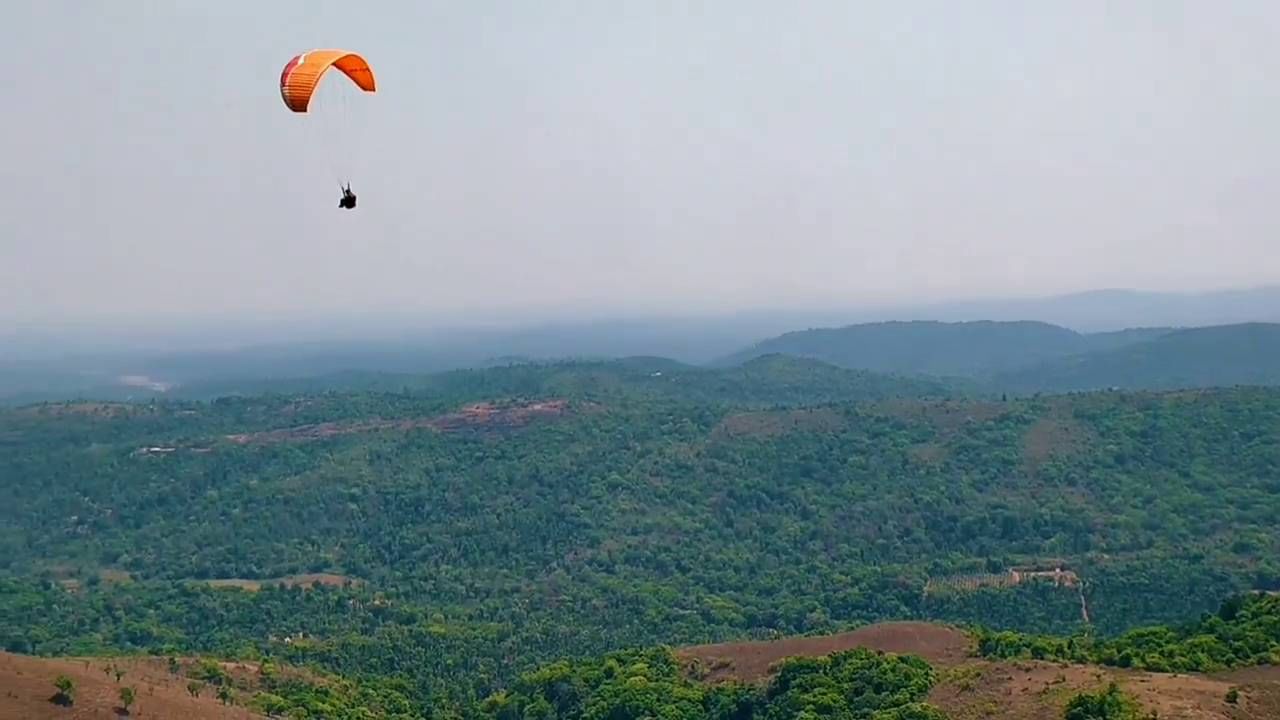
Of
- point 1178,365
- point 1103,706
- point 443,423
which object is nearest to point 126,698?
point 1103,706

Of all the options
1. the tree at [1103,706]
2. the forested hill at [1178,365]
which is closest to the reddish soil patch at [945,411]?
the tree at [1103,706]

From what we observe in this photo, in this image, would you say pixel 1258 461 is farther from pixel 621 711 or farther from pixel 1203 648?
pixel 621 711

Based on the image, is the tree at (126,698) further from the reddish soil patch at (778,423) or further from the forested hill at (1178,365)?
the forested hill at (1178,365)

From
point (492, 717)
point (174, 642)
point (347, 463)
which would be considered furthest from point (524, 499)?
point (492, 717)

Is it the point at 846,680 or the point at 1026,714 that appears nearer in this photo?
the point at 1026,714

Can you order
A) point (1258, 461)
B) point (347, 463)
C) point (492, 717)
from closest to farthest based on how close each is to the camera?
point (492, 717), point (1258, 461), point (347, 463)
